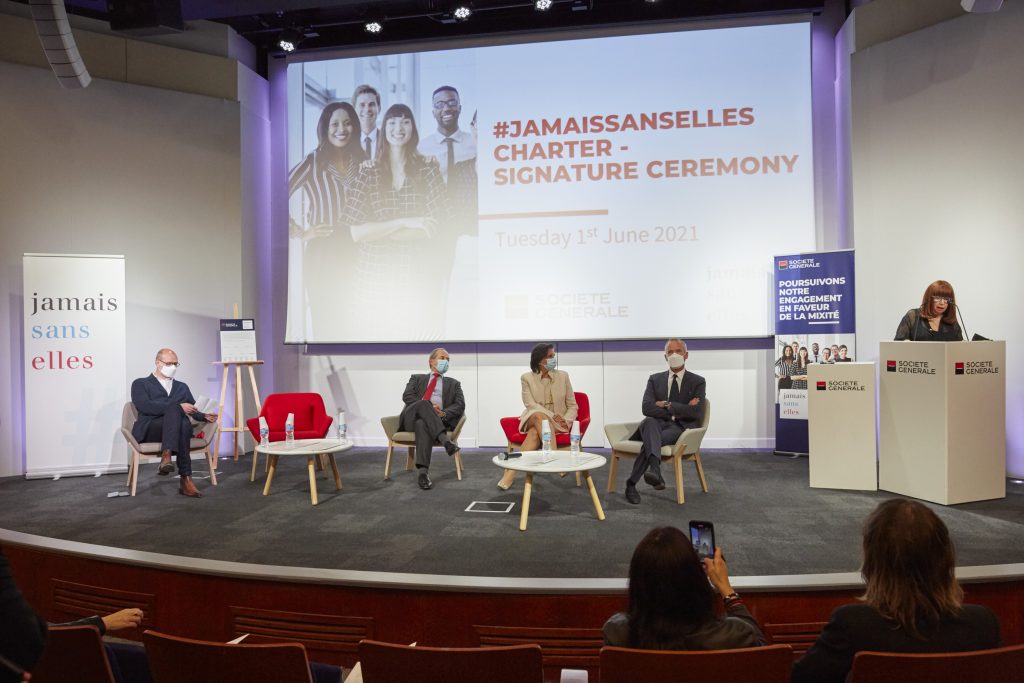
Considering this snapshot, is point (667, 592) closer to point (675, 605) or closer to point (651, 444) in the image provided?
point (675, 605)

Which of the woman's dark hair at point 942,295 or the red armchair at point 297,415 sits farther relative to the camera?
the red armchair at point 297,415

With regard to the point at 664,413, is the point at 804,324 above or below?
above

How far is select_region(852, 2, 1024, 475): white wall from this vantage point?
5.75m

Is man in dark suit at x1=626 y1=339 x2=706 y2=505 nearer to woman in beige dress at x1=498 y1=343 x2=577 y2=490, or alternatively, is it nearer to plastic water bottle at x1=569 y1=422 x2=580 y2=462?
plastic water bottle at x1=569 y1=422 x2=580 y2=462

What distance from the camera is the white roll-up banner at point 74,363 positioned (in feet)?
20.5

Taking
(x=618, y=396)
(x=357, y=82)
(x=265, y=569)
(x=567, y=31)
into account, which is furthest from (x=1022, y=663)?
(x=357, y=82)

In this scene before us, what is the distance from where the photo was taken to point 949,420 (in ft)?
15.2

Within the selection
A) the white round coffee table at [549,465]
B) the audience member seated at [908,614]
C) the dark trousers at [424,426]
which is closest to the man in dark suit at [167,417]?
the dark trousers at [424,426]

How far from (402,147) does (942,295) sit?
5.36 m

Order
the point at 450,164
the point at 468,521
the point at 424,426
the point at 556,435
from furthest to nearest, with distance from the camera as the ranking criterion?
the point at 450,164 → the point at 424,426 → the point at 556,435 → the point at 468,521

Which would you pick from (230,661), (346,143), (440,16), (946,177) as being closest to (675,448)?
(946,177)

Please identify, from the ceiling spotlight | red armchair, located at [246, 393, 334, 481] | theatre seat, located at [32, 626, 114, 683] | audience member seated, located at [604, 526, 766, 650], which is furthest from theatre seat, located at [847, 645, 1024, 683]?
the ceiling spotlight

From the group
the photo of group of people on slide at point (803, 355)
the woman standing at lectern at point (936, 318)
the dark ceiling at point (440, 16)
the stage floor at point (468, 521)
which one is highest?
the dark ceiling at point (440, 16)

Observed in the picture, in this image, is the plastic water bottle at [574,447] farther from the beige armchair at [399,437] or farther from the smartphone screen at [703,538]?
the smartphone screen at [703,538]
